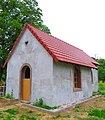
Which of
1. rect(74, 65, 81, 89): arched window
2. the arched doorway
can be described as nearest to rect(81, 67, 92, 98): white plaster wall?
rect(74, 65, 81, 89): arched window

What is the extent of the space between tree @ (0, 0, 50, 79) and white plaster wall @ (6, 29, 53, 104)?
602 centimetres

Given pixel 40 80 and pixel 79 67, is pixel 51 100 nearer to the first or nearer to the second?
pixel 40 80

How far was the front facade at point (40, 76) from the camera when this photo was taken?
32.5 feet

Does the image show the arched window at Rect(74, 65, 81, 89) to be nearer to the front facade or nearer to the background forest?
the front facade

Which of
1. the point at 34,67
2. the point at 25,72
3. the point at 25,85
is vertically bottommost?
the point at 25,85

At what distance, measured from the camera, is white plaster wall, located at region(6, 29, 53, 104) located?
992 cm

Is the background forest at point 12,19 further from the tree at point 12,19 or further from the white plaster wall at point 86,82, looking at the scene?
the white plaster wall at point 86,82

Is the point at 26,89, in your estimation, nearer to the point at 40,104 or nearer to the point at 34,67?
the point at 34,67

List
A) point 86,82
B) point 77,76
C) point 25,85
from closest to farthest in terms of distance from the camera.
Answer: point 25,85, point 77,76, point 86,82

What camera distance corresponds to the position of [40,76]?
409 inches

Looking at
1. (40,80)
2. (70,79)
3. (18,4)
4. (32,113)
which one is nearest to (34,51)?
(40,80)

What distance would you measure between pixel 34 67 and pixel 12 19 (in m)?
10.4

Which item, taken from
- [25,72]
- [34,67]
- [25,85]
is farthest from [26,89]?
[34,67]

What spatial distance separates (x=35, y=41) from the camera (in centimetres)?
1098
